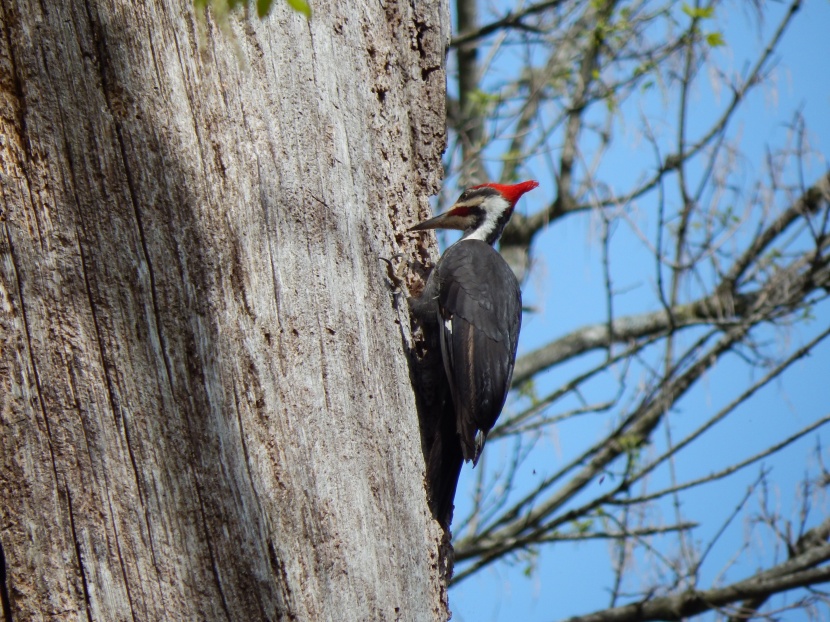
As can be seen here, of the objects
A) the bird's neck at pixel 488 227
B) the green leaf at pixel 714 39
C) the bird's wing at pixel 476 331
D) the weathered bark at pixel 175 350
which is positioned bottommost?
the weathered bark at pixel 175 350

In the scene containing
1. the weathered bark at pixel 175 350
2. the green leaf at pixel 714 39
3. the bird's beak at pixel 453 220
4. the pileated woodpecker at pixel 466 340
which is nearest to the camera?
the weathered bark at pixel 175 350

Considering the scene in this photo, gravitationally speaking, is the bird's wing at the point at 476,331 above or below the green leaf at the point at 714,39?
below

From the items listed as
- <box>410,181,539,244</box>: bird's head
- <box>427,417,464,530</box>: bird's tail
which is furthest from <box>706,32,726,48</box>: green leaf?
<box>427,417,464,530</box>: bird's tail

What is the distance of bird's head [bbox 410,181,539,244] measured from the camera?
3748mm

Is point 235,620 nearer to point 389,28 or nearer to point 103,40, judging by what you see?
point 103,40

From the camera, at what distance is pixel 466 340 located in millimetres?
3084

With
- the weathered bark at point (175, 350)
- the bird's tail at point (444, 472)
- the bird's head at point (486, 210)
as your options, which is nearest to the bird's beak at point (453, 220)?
the bird's head at point (486, 210)

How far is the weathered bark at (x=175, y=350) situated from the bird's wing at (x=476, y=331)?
2.72 feet

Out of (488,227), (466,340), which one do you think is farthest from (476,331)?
(488,227)

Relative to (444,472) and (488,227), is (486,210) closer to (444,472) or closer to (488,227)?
(488,227)

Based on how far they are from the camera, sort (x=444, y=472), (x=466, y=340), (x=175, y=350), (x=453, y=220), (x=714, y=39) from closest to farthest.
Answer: (x=175, y=350) < (x=444, y=472) < (x=466, y=340) < (x=453, y=220) < (x=714, y=39)

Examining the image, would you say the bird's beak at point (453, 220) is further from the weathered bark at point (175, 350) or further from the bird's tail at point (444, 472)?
the weathered bark at point (175, 350)

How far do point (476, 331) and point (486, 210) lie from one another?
80cm

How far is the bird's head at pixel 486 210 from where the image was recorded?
3748mm
